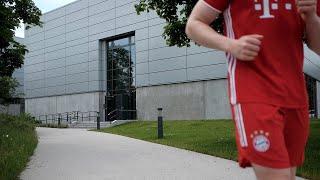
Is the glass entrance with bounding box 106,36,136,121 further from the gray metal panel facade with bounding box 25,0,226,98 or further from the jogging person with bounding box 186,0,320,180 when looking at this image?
the jogging person with bounding box 186,0,320,180

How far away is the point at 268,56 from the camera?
266 centimetres

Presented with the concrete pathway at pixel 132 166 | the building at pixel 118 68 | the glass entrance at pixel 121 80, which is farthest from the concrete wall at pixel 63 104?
the concrete pathway at pixel 132 166

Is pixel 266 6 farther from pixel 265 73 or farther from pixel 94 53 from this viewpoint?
pixel 94 53

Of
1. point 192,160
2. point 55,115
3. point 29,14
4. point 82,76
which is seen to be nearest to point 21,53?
point 29,14

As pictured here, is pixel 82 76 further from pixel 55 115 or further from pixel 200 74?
pixel 200 74

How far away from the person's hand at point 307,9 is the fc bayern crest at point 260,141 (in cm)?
65

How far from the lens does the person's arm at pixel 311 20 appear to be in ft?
8.94

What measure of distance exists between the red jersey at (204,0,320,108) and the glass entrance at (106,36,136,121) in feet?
133

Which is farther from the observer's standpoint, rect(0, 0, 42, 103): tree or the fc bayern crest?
rect(0, 0, 42, 103): tree

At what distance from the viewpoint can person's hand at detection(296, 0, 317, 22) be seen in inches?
107

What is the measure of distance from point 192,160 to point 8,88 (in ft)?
47.2

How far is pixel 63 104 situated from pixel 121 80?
853cm

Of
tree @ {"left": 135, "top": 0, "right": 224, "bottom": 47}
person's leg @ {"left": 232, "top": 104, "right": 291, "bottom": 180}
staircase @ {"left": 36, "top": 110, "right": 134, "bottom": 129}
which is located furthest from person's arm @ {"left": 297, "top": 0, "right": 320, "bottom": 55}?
staircase @ {"left": 36, "top": 110, "right": 134, "bottom": 129}

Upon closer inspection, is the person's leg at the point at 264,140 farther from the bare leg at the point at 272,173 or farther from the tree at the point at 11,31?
the tree at the point at 11,31
